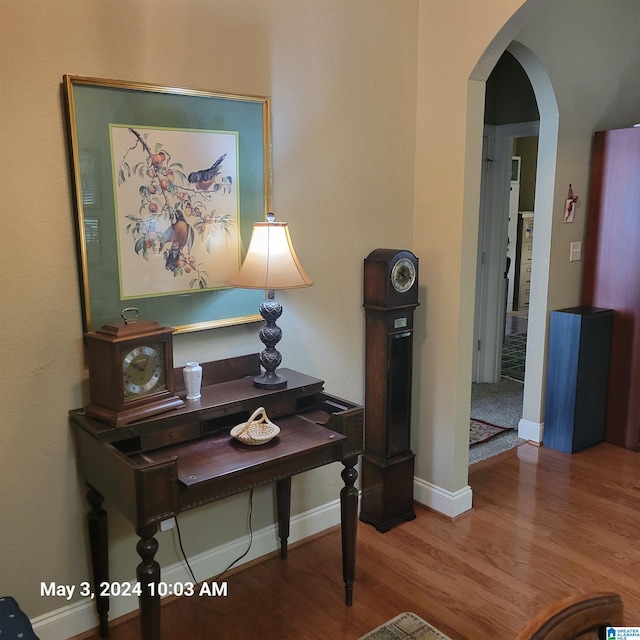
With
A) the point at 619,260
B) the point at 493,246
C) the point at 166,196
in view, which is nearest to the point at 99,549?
the point at 166,196

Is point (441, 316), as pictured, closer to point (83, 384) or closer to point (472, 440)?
point (472, 440)

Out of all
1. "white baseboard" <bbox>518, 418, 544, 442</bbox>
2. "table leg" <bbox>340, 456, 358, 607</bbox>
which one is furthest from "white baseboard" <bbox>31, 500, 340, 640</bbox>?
"white baseboard" <bbox>518, 418, 544, 442</bbox>

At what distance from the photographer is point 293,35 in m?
2.40

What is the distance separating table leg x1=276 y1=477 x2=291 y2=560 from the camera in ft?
8.49

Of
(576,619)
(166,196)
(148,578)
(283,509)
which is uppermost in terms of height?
(166,196)

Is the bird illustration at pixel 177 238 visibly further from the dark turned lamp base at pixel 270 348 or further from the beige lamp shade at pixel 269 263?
the dark turned lamp base at pixel 270 348

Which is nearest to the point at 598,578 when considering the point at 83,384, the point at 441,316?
the point at 441,316

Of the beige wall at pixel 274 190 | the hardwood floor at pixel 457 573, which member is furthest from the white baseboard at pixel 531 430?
the beige wall at pixel 274 190

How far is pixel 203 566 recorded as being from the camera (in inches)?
95.7

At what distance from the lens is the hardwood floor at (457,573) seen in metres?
2.22

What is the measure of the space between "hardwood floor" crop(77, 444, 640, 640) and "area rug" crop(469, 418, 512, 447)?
627 mm

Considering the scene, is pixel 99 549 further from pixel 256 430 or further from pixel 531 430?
pixel 531 430

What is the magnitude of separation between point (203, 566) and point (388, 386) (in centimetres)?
109

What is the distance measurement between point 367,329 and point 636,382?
1990 millimetres
